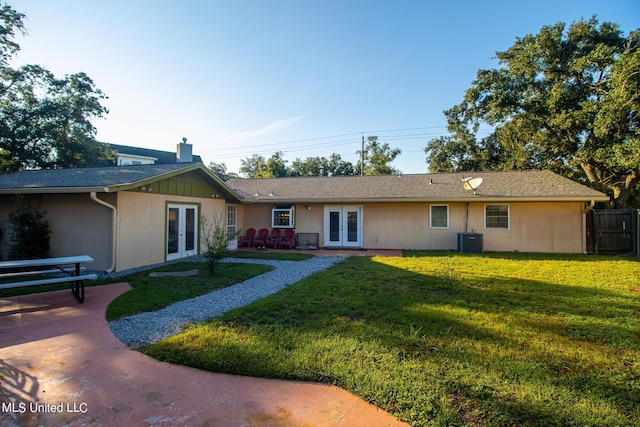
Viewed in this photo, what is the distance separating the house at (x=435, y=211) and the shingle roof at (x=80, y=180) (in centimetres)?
433

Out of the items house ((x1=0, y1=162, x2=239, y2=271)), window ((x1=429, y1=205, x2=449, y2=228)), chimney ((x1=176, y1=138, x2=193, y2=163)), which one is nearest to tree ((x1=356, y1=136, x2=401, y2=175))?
chimney ((x1=176, y1=138, x2=193, y2=163))

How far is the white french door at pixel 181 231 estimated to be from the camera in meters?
10.1

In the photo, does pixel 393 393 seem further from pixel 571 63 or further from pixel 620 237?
pixel 571 63

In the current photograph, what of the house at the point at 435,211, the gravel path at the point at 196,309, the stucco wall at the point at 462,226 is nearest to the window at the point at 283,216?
the house at the point at 435,211

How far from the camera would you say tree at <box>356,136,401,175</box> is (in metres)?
33.8

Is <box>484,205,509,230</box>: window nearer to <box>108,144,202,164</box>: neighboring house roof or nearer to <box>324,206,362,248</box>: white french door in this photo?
<box>324,206,362,248</box>: white french door

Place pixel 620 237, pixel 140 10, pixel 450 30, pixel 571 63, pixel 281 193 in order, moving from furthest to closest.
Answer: pixel 571 63, pixel 281 193, pixel 620 237, pixel 450 30, pixel 140 10

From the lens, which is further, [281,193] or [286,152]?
[286,152]

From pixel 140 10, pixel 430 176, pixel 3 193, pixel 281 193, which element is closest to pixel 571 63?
pixel 430 176

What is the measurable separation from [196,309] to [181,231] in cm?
610

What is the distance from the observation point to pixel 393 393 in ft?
8.64

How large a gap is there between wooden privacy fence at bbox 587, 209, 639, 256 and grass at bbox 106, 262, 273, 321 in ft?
40.9

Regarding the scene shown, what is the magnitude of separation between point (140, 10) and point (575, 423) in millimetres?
11513

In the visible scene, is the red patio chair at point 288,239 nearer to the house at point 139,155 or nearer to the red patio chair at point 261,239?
the red patio chair at point 261,239
